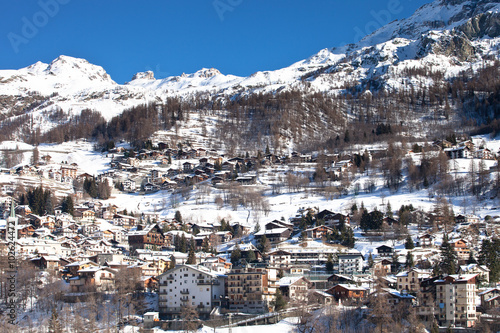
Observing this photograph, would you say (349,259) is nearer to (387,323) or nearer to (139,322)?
(387,323)

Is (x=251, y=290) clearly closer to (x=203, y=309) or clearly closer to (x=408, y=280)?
(x=203, y=309)

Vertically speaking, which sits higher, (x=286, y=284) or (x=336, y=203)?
(x=336, y=203)

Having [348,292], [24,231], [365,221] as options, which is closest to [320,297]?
[348,292]

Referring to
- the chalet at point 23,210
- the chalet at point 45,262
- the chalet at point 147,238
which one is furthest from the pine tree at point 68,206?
the chalet at point 45,262

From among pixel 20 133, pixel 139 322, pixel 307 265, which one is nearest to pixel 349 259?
pixel 307 265

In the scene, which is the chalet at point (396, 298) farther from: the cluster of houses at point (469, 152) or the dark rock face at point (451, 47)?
the dark rock face at point (451, 47)
